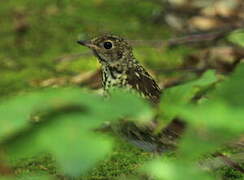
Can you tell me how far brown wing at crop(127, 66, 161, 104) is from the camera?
3.70m

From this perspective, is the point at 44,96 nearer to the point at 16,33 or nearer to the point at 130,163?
the point at 130,163

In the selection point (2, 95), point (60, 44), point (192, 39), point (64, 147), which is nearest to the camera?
point (64, 147)

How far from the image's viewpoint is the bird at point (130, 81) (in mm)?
3527

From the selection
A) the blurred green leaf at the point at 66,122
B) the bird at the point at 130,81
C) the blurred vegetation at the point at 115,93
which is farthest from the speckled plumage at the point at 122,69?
the blurred green leaf at the point at 66,122

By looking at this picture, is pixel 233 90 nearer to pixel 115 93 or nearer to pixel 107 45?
pixel 115 93

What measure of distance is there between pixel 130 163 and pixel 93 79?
1928 mm

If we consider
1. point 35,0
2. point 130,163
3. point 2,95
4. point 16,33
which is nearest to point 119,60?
point 130,163

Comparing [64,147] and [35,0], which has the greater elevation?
[35,0]

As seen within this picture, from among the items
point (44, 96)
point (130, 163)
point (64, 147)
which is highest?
point (130, 163)

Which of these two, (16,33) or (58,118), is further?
(16,33)

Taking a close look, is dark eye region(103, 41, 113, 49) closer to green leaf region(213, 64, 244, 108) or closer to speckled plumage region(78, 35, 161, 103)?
speckled plumage region(78, 35, 161, 103)

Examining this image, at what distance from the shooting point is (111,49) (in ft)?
13.9

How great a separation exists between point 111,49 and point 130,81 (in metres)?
0.46

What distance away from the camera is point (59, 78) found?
6266mm
